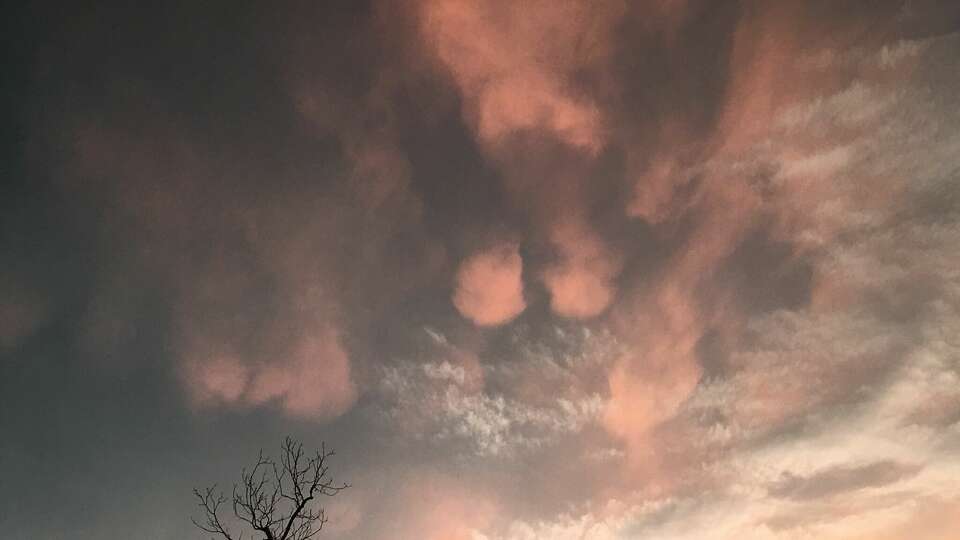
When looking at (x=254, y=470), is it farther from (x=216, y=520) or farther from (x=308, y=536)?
(x=308, y=536)

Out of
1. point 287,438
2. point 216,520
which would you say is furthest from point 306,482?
point 216,520

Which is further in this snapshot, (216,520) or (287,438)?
(287,438)

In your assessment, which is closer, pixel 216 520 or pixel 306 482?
pixel 216 520

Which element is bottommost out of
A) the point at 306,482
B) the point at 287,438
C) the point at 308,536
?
the point at 308,536

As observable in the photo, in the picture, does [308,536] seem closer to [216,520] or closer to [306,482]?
[306,482]

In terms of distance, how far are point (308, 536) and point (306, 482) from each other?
2.35 m

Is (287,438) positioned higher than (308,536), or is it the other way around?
(287,438)

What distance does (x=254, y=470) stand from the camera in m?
24.0

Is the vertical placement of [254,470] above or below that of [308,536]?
above

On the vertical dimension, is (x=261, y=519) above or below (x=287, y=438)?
below

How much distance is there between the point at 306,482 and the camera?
24.5 meters

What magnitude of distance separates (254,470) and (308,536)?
3965 mm

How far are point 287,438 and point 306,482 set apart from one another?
7.66ft

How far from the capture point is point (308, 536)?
2356cm
